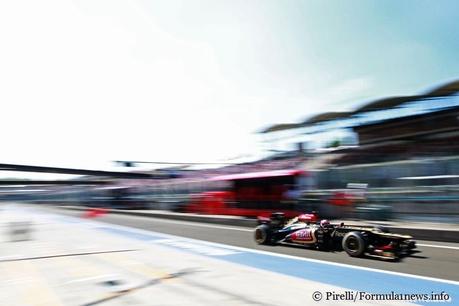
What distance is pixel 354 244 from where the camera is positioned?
9320 millimetres

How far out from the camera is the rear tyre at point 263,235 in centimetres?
1179

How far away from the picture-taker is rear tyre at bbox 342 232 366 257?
29.9ft

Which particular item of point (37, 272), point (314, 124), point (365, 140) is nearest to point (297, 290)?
point (37, 272)

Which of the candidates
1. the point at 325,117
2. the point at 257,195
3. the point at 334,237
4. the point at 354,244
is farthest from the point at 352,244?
the point at 325,117

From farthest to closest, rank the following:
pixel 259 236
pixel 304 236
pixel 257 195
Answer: pixel 257 195, pixel 259 236, pixel 304 236

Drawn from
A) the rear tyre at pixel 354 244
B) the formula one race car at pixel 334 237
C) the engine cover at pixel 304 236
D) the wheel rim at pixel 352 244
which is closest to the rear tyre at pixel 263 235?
the formula one race car at pixel 334 237

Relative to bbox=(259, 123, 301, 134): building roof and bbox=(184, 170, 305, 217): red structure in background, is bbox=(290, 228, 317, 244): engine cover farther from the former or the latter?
bbox=(259, 123, 301, 134): building roof

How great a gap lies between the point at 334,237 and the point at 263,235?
2277mm

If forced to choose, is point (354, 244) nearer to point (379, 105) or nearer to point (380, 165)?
point (380, 165)

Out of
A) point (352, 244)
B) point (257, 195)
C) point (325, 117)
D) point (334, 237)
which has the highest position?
point (325, 117)

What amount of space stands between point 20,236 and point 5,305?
1060cm

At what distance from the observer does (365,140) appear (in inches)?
896

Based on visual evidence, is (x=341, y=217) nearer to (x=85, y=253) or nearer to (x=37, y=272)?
(x=85, y=253)

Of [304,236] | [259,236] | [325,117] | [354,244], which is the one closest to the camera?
[354,244]
